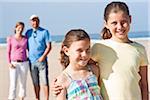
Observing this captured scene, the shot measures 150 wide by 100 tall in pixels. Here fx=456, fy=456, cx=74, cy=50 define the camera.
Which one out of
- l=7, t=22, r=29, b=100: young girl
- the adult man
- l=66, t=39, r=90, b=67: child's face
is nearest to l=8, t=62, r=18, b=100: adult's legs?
l=7, t=22, r=29, b=100: young girl

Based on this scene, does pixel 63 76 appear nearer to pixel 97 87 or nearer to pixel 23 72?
pixel 97 87

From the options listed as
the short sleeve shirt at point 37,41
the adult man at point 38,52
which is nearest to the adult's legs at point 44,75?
the adult man at point 38,52

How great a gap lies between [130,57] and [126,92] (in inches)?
9.2

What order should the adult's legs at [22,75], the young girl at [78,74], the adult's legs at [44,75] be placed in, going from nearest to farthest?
the young girl at [78,74] → the adult's legs at [44,75] → the adult's legs at [22,75]

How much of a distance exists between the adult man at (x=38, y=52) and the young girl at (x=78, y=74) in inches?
191

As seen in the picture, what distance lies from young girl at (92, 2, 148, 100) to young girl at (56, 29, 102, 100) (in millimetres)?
85

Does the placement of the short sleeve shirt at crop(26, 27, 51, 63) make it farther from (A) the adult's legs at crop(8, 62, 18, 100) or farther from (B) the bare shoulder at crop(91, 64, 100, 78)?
(B) the bare shoulder at crop(91, 64, 100, 78)

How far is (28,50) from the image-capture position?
811 cm

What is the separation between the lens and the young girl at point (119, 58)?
2934mm

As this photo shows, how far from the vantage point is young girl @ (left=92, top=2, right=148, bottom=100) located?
2.93 m

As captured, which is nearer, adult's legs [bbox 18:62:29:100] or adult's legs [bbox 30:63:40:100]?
adult's legs [bbox 30:63:40:100]

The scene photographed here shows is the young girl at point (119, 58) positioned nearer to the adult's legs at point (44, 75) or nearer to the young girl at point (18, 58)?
the adult's legs at point (44, 75)

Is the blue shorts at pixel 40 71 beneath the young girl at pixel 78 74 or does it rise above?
beneath

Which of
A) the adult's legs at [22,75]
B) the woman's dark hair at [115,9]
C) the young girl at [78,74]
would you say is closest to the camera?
the young girl at [78,74]
